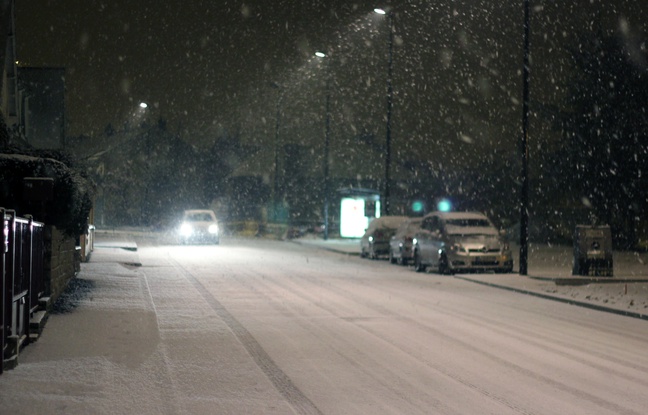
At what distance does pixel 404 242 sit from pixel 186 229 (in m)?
16.9

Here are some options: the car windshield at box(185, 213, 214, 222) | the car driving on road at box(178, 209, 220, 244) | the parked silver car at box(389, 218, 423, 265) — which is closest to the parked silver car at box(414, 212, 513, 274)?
the parked silver car at box(389, 218, 423, 265)

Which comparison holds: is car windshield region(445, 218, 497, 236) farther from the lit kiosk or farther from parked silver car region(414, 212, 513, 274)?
the lit kiosk

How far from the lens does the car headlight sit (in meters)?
45.8

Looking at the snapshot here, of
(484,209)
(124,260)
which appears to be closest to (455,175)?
(484,209)

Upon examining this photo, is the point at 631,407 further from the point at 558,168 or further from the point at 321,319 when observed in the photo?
the point at 558,168

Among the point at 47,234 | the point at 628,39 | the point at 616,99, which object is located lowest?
the point at 47,234

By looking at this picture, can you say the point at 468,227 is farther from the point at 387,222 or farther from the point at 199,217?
the point at 199,217

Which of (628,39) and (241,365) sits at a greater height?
(628,39)

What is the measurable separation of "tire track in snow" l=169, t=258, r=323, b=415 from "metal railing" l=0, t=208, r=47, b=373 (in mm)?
2758

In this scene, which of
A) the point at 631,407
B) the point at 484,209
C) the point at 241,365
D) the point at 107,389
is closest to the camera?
the point at 631,407

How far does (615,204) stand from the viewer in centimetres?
4453

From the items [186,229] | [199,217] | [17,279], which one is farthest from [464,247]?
[199,217]

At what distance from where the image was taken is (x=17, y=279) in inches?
414

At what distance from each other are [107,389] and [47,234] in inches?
294
